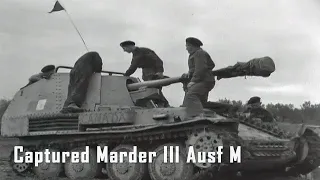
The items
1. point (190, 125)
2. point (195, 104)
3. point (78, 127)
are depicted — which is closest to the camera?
point (190, 125)

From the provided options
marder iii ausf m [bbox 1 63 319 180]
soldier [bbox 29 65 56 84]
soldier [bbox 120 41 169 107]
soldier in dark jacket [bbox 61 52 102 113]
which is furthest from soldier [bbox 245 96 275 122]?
soldier [bbox 29 65 56 84]

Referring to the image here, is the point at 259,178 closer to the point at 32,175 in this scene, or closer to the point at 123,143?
the point at 123,143

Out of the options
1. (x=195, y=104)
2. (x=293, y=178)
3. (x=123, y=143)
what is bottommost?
(x=293, y=178)

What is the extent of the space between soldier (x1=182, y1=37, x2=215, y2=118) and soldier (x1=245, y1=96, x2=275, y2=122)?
2.51 metres

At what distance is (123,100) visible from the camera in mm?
12609

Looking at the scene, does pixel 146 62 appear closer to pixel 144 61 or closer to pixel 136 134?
pixel 144 61

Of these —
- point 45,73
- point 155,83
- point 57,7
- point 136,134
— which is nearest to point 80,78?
point 45,73

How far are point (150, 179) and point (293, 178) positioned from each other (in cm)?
401

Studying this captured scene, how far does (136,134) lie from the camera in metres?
10.9

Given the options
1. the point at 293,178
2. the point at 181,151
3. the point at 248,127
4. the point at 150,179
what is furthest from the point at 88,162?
the point at 293,178

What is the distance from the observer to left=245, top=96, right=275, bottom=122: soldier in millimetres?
13516

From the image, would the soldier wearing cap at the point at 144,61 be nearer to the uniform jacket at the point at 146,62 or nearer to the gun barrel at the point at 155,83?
the uniform jacket at the point at 146,62

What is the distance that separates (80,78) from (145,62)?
1805 millimetres

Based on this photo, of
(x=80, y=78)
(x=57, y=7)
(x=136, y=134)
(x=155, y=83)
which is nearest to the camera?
(x=136, y=134)
